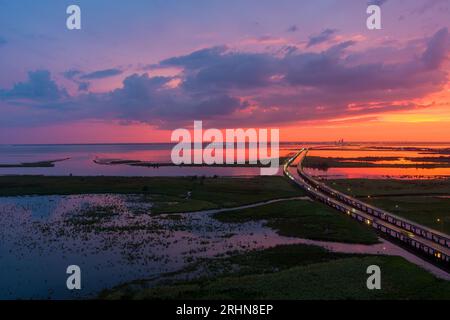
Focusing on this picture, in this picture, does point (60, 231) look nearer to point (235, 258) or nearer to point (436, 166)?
point (235, 258)

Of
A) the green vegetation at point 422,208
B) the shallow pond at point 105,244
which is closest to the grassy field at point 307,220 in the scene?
the shallow pond at point 105,244

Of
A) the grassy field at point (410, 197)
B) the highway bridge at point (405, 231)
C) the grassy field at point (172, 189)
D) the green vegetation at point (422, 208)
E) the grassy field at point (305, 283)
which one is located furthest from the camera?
the grassy field at point (172, 189)

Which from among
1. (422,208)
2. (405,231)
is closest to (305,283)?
(405,231)

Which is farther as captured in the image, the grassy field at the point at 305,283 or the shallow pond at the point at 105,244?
the shallow pond at the point at 105,244

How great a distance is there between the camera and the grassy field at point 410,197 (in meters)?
51.4

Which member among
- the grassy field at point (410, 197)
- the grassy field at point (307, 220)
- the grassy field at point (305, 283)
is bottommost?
the grassy field at point (305, 283)

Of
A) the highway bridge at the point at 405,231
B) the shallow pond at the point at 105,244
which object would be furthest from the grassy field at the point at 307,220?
the shallow pond at the point at 105,244

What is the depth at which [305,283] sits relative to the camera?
1079 inches

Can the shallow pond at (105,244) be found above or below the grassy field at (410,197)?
below

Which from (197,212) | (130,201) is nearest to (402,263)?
(197,212)

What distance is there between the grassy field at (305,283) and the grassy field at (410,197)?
1742cm

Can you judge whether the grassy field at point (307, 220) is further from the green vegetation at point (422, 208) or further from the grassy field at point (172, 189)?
the green vegetation at point (422, 208)

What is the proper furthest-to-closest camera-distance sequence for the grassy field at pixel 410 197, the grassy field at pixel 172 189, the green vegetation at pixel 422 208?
the grassy field at pixel 172 189 < the grassy field at pixel 410 197 < the green vegetation at pixel 422 208
